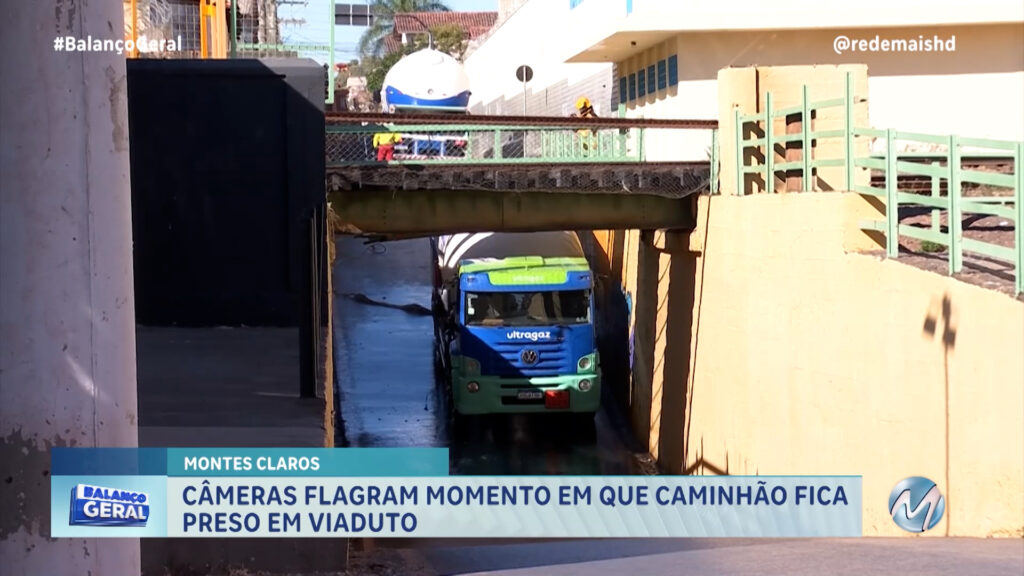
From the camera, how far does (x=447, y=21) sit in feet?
238

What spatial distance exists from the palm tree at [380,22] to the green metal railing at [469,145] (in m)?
45.4

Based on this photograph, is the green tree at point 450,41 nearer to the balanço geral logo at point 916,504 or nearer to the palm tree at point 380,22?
the palm tree at point 380,22

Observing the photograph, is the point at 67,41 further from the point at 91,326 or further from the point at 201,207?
the point at 201,207

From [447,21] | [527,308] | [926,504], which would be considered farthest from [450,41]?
[926,504]

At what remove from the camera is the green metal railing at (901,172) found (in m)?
8.83

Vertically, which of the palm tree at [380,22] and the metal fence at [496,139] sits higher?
the palm tree at [380,22]

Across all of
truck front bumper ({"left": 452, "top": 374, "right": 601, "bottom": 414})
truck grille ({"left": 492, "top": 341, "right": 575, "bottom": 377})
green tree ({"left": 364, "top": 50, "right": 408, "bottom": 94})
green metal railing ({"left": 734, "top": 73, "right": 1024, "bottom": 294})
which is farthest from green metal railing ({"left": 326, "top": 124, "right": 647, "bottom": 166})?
green tree ({"left": 364, "top": 50, "right": 408, "bottom": 94})

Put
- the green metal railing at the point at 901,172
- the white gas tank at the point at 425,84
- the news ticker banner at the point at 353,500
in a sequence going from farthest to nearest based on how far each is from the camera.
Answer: the white gas tank at the point at 425,84 → the green metal railing at the point at 901,172 → the news ticker banner at the point at 353,500

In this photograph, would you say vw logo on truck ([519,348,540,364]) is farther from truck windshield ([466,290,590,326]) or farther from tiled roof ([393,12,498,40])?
tiled roof ([393,12,498,40])

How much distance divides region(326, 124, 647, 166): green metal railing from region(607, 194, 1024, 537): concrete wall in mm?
1748

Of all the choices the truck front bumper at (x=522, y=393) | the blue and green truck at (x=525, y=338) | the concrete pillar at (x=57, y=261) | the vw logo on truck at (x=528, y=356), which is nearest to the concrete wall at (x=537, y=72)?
the blue and green truck at (x=525, y=338)

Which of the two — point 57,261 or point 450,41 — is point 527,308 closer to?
point 57,261

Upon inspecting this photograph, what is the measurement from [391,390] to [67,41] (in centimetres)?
1980

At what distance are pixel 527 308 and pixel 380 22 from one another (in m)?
51.6
